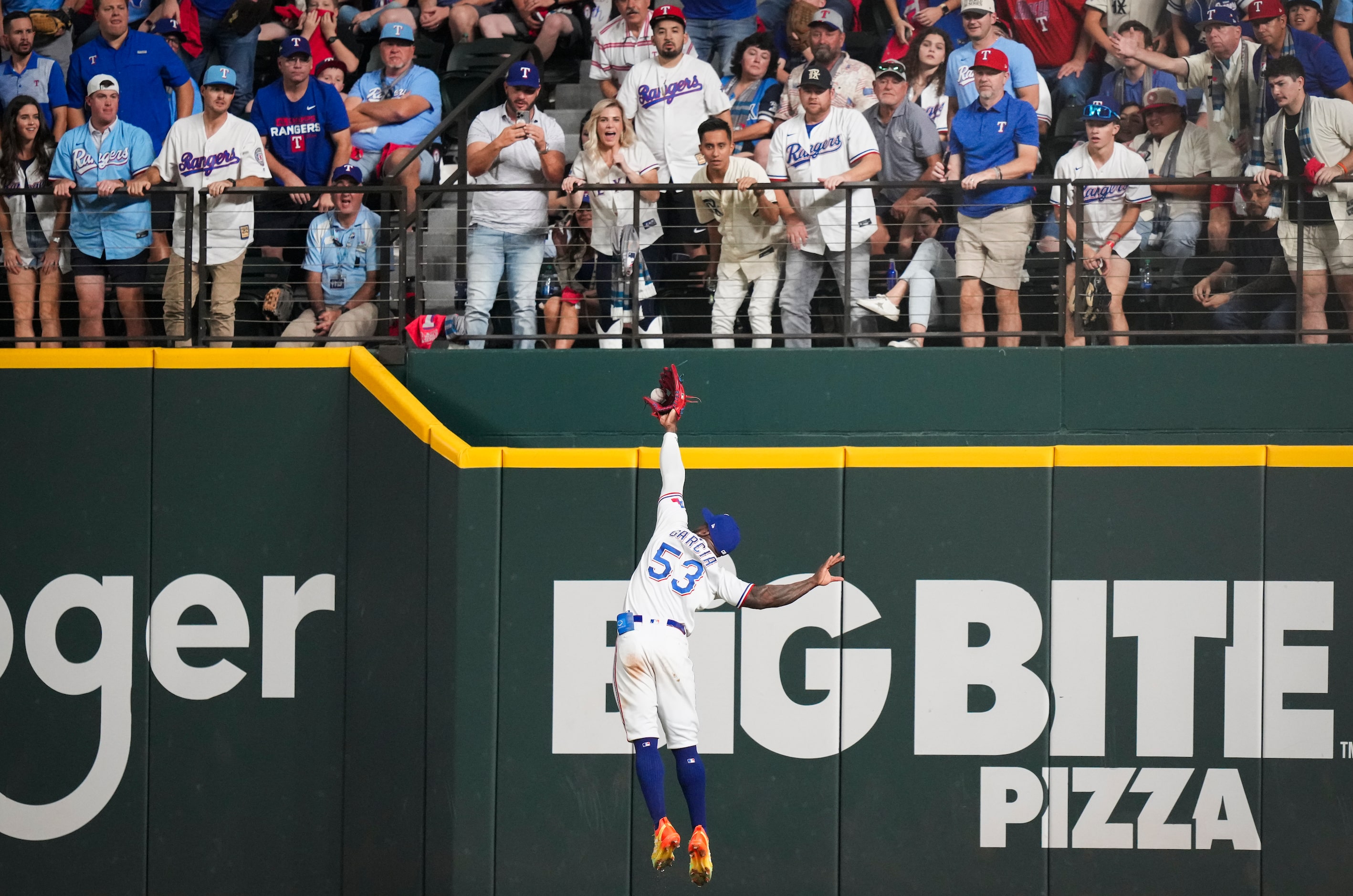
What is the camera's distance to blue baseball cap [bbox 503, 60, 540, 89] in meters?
9.34

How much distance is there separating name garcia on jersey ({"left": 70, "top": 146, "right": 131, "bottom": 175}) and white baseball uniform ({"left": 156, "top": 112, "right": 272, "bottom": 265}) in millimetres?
249

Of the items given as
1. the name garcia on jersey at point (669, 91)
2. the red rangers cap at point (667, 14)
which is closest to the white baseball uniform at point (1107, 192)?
the name garcia on jersey at point (669, 91)

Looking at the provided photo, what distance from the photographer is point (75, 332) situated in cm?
938

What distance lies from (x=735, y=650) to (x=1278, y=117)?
507 centimetres

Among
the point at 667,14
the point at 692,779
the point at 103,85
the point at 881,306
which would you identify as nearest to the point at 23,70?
the point at 103,85

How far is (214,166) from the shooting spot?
9.23 metres

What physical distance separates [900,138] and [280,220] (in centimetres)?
438

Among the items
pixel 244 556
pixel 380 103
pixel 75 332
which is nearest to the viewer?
pixel 244 556

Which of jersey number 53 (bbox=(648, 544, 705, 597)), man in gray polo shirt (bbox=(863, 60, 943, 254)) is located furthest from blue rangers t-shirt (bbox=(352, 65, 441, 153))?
jersey number 53 (bbox=(648, 544, 705, 597))

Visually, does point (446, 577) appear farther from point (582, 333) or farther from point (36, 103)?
point (36, 103)

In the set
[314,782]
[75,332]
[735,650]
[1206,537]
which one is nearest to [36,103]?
[75,332]

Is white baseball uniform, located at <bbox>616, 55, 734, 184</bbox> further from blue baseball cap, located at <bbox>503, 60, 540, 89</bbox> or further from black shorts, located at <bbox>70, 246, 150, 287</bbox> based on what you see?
black shorts, located at <bbox>70, 246, 150, 287</bbox>

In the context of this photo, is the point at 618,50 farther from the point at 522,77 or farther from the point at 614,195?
the point at 614,195

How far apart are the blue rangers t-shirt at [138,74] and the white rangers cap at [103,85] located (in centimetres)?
31
